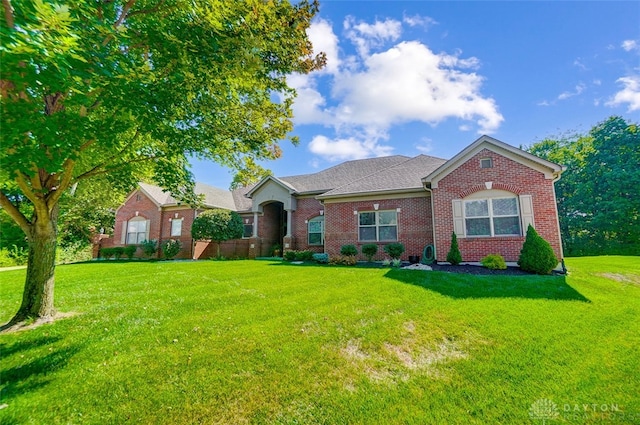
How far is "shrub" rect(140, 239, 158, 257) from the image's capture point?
2067cm

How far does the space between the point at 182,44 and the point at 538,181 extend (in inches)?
512

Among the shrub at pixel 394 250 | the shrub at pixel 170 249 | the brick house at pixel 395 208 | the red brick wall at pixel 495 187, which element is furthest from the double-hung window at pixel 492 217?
the shrub at pixel 170 249

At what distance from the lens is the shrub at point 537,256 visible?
9.37 m

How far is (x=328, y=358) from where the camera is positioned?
405 centimetres

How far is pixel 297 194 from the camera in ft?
61.0

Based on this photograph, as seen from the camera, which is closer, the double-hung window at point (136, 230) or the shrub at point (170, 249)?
the shrub at point (170, 249)

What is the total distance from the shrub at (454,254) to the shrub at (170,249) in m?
17.6

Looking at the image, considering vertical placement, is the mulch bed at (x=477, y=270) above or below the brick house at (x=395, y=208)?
below

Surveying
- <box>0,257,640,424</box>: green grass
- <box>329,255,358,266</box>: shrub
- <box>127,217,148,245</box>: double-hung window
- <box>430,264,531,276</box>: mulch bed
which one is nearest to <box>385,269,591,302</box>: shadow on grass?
<box>0,257,640,424</box>: green grass

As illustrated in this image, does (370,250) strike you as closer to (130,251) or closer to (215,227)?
(215,227)

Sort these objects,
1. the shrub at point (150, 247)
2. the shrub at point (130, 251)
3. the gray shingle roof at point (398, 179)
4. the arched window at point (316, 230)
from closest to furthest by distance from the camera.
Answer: the gray shingle roof at point (398, 179), the arched window at point (316, 230), the shrub at point (150, 247), the shrub at point (130, 251)

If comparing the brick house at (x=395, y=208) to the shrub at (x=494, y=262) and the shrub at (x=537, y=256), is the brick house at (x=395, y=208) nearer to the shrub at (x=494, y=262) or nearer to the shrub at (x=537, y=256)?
the shrub at (x=494, y=262)

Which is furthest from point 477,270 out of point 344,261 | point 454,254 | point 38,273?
point 38,273

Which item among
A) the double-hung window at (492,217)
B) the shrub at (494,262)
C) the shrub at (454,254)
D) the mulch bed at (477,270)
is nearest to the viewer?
the mulch bed at (477,270)
